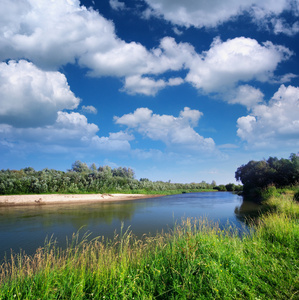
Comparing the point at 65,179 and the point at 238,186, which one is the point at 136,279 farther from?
the point at 238,186

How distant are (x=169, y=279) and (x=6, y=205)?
31110 mm

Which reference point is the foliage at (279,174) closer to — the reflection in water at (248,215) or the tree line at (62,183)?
the reflection in water at (248,215)

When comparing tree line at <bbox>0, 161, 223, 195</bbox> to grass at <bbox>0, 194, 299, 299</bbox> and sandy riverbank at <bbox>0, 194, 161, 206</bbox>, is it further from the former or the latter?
grass at <bbox>0, 194, 299, 299</bbox>

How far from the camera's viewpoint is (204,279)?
3.72 m

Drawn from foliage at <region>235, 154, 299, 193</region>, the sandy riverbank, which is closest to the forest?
foliage at <region>235, 154, 299, 193</region>

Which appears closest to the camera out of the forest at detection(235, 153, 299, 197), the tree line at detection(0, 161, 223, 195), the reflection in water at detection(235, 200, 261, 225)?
the reflection in water at detection(235, 200, 261, 225)

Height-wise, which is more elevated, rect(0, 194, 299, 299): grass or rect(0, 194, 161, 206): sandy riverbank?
rect(0, 194, 299, 299): grass

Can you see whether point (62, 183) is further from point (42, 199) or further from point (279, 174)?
point (279, 174)

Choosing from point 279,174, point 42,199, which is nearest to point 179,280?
point 42,199

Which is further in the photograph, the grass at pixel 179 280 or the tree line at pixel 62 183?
the tree line at pixel 62 183

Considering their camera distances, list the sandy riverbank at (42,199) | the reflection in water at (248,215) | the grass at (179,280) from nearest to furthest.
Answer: the grass at (179,280), the reflection in water at (248,215), the sandy riverbank at (42,199)

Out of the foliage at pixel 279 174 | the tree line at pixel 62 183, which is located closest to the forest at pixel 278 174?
the foliage at pixel 279 174

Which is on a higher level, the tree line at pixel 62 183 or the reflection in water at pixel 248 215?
the tree line at pixel 62 183

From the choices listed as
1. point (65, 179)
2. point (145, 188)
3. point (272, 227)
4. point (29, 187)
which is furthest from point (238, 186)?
point (272, 227)
